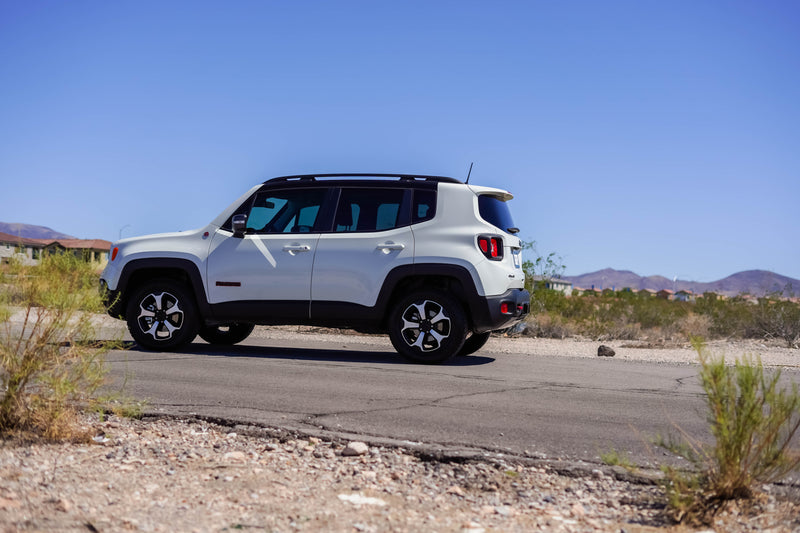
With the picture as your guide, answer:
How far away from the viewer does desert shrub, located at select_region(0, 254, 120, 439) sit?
5.48 metres

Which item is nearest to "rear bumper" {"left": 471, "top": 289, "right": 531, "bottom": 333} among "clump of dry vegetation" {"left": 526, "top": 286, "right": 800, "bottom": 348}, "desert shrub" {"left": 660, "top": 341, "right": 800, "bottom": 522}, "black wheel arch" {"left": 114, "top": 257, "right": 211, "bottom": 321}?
"black wheel arch" {"left": 114, "top": 257, "right": 211, "bottom": 321}

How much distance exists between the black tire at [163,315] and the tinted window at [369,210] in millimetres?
2267

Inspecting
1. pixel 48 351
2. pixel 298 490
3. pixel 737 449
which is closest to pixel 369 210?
pixel 48 351

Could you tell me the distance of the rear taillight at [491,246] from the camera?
9836 mm

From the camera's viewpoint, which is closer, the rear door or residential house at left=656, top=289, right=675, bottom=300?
the rear door

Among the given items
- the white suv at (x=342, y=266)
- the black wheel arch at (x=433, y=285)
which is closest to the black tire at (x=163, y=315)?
the white suv at (x=342, y=266)

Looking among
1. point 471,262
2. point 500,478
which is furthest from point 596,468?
point 471,262

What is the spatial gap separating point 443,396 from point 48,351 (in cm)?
352

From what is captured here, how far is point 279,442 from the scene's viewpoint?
583cm

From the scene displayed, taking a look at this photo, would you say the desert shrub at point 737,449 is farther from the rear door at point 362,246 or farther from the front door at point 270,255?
the front door at point 270,255

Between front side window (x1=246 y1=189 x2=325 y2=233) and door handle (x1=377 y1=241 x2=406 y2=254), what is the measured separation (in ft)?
3.31

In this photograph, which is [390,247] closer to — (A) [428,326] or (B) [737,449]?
(A) [428,326]

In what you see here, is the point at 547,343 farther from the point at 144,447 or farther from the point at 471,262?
the point at 144,447

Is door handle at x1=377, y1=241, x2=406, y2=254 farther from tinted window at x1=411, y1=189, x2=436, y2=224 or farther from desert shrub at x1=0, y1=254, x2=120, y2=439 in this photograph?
desert shrub at x1=0, y1=254, x2=120, y2=439
